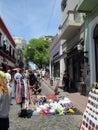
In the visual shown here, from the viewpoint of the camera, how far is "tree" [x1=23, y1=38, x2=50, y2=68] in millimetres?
74500

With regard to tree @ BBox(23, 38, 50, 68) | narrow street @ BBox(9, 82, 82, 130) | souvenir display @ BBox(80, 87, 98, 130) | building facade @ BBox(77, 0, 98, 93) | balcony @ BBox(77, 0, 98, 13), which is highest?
tree @ BBox(23, 38, 50, 68)

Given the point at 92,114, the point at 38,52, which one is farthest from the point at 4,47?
the point at 38,52

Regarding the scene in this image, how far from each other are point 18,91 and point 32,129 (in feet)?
6.41

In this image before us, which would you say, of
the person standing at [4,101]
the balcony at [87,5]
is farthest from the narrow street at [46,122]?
the balcony at [87,5]

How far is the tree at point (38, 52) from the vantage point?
74500mm

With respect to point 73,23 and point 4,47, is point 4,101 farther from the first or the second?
point 4,47

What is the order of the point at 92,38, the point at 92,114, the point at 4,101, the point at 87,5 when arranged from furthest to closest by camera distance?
the point at 92,38, the point at 87,5, the point at 92,114, the point at 4,101

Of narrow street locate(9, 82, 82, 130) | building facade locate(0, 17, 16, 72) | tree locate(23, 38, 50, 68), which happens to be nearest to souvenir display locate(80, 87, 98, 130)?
narrow street locate(9, 82, 82, 130)

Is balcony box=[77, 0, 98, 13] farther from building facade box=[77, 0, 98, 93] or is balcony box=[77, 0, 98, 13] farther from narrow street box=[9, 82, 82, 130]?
narrow street box=[9, 82, 82, 130]

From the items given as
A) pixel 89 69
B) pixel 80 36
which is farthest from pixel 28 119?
pixel 80 36

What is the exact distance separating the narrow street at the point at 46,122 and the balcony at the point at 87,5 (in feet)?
21.0

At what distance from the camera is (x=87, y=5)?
1422 cm

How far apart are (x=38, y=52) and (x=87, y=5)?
61.5m

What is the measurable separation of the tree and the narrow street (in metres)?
64.2
